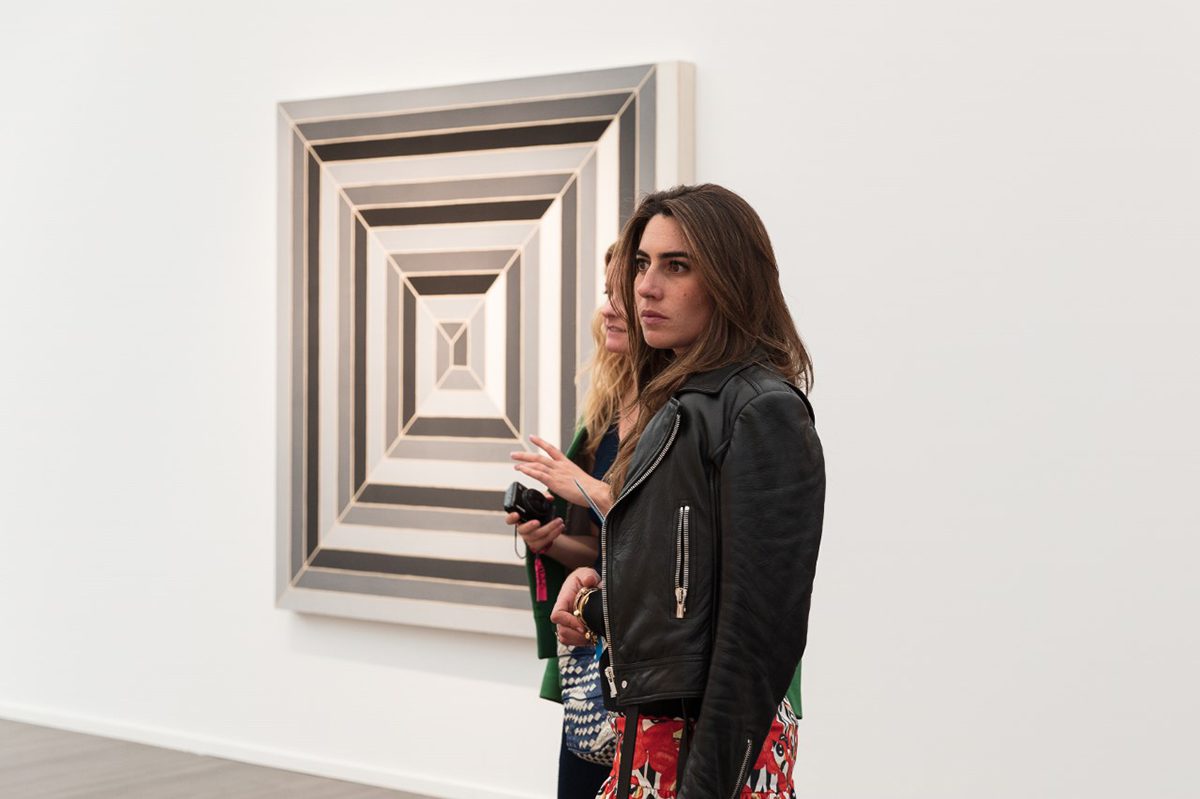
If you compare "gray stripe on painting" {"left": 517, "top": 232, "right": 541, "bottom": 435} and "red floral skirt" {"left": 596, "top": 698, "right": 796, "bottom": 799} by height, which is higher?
"gray stripe on painting" {"left": 517, "top": 232, "right": 541, "bottom": 435}

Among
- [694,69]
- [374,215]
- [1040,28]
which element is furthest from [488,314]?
[1040,28]

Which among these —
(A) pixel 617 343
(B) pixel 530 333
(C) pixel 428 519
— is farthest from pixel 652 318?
(C) pixel 428 519

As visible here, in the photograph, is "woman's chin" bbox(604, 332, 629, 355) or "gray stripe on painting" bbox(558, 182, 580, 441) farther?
"gray stripe on painting" bbox(558, 182, 580, 441)

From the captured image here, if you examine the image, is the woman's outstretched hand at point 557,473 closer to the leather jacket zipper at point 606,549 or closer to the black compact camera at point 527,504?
the black compact camera at point 527,504

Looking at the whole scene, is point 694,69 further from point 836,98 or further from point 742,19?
point 836,98

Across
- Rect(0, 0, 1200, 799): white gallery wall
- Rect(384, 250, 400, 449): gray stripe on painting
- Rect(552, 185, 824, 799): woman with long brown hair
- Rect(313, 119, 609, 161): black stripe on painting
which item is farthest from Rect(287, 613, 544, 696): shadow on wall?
Rect(552, 185, 824, 799): woman with long brown hair

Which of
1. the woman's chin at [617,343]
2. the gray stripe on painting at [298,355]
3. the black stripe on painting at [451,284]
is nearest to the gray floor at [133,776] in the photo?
the gray stripe on painting at [298,355]

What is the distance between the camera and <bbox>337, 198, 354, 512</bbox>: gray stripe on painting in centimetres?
455

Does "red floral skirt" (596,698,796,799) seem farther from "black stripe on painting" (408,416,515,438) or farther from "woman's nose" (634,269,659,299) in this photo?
"black stripe on painting" (408,416,515,438)

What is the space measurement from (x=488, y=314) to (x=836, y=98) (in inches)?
50.8

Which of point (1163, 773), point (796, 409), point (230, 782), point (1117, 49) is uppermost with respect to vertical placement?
point (1117, 49)

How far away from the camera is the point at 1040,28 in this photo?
11.5 feet

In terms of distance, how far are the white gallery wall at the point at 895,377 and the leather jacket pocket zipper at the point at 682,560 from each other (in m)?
2.09

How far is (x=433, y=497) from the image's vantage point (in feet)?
14.4
